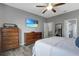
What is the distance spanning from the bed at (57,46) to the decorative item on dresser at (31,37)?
0.06 metres

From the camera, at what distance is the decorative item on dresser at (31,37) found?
4.56 feet

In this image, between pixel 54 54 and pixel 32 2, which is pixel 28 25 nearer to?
pixel 32 2

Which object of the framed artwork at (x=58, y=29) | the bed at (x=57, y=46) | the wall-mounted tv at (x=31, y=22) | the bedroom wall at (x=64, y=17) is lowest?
the bed at (x=57, y=46)

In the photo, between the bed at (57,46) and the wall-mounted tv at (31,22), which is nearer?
the bed at (57,46)

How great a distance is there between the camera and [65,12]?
1306mm

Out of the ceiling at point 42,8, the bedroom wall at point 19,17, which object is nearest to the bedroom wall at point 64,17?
the ceiling at point 42,8

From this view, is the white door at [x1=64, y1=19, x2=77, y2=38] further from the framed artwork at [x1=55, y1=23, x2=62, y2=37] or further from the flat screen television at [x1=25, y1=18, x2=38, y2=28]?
the flat screen television at [x1=25, y1=18, x2=38, y2=28]

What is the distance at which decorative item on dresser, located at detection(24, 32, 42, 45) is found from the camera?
1390 mm

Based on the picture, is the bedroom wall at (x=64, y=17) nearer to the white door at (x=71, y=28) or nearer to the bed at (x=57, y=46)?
the white door at (x=71, y=28)

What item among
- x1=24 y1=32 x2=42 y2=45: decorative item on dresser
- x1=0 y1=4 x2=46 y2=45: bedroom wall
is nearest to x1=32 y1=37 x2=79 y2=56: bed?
x1=24 y1=32 x2=42 y2=45: decorative item on dresser

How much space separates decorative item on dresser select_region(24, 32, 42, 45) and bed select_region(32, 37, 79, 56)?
6 cm

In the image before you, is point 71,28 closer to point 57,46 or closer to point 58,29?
point 58,29

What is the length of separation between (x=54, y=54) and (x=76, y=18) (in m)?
0.50

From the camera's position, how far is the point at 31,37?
140cm
